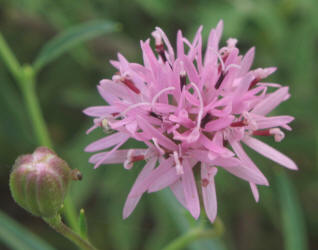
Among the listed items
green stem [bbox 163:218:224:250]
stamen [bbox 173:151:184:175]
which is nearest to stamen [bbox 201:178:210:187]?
stamen [bbox 173:151:184:175]

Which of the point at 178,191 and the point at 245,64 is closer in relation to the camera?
the point at 178,191

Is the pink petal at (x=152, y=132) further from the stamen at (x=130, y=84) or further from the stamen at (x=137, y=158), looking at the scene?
the stamen at (x=130, y=84)

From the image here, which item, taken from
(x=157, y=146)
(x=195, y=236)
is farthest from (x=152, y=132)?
(x=195, y=236)

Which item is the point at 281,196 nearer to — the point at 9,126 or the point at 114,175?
the point at 114,175

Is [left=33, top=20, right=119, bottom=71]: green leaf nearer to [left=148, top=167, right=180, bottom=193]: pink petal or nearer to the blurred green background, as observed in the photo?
the blurred green background

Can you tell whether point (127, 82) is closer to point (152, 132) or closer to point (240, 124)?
point (152, 132)

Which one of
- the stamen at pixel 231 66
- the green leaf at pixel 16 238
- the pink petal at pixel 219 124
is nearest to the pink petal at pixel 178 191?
the pink petal at pixel 219 124
